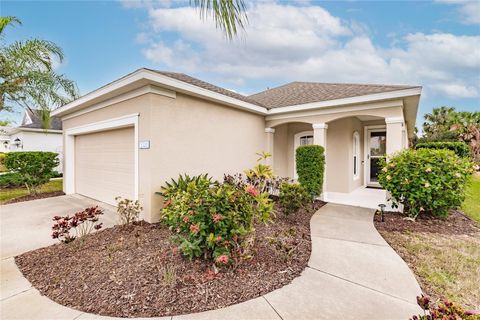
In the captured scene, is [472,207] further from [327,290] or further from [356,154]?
[327,290]

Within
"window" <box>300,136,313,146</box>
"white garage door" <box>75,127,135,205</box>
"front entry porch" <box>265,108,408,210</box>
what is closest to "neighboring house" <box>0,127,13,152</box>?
"white garage door" <box>75,127,135,205</box>

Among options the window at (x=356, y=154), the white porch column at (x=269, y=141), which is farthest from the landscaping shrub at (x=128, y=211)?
the window at (x=356, y=154)

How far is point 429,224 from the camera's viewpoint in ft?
17.9

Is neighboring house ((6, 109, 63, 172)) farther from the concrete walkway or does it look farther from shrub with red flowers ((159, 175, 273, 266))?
shrub with red flowers ((159, 175, 273, 266))

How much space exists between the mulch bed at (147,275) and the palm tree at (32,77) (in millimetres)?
8249

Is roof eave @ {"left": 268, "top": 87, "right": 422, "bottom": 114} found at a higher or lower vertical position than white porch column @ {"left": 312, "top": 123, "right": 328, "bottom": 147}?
higher

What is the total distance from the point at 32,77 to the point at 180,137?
801 cm

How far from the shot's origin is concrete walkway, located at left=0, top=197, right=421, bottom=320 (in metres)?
2.31

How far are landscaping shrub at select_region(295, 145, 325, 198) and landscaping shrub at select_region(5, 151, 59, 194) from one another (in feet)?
31.9

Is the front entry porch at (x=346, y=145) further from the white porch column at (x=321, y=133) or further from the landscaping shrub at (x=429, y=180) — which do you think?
the landscaping shrub at (x=429, y=180)

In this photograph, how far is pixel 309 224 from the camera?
534 cm

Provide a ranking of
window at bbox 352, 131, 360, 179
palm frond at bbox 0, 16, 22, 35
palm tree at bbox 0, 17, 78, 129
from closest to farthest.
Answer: palm frond at bbox 0, 16, 22, 35 → palm tree at bbox 0, 17, 78, 129 → window at bbox 352, 131, 360, 179

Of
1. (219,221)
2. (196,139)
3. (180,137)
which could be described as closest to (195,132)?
(196,139)

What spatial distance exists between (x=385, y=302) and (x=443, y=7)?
959 cm
